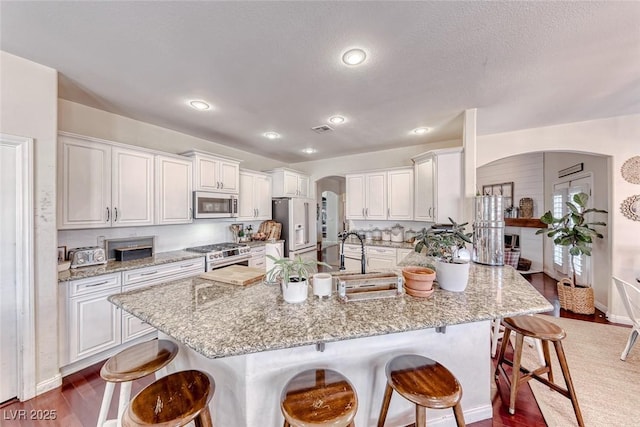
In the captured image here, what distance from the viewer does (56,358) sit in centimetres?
203

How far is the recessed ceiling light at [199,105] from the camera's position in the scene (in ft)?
→ 8.46

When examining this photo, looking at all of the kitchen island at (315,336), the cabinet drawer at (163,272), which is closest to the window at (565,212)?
the kitchen island at (315,336)

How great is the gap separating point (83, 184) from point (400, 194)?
4.30 m

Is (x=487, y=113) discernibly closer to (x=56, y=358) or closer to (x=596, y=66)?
(x=596, y=66)

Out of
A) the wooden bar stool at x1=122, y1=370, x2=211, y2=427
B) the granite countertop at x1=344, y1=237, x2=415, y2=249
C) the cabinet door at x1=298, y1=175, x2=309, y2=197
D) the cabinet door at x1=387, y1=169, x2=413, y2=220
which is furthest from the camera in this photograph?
the cabinet door at x1=298, y1=175, x2=309, y2=197

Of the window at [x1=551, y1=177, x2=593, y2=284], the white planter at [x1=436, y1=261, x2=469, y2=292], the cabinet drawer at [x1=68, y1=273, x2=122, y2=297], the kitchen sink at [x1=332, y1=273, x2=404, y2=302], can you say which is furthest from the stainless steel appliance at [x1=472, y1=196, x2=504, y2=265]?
the cabinet drawer at [x1=68, y1=273, x2=122, y2=297]

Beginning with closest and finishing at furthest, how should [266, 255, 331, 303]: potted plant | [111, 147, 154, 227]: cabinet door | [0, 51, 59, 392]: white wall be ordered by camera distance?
[266, 255, 331, 303]: potted plant < [0, 51, 59, 392]: white wall < [111, 147, 154, 227]: cabinet door

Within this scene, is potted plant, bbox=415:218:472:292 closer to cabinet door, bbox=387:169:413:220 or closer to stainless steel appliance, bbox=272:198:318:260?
cabinet door, bbox=387:169:413:220

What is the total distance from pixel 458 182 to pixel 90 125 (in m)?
4.50

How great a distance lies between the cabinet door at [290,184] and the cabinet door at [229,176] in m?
1.02

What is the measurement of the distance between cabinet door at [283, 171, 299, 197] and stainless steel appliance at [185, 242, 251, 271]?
1.44m

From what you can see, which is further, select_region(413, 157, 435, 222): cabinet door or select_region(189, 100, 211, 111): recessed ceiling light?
select_region(413, 157, 435, 222): cabinet door

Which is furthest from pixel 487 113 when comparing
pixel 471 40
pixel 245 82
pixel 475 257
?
pixel 245 82

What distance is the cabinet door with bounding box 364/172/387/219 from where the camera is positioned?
14.5ft
